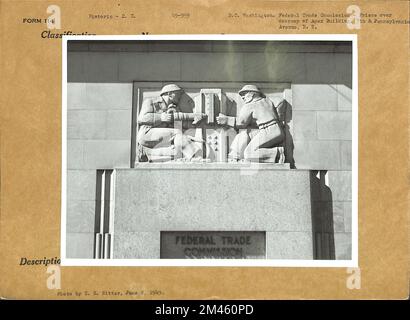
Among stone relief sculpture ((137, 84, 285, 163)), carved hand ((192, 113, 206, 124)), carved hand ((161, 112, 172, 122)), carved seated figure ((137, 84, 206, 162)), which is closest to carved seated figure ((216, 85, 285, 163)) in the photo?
stone relief sculpture ((137, 84, 285, 163))

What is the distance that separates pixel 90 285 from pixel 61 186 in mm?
1208

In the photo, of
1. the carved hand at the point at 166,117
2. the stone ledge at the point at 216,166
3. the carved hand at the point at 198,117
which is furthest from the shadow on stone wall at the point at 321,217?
the carved hand at the point at 166,117

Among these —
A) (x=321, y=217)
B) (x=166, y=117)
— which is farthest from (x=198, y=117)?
(x=321, y=217)

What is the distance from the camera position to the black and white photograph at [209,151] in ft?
27.2

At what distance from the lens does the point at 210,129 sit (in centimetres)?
884

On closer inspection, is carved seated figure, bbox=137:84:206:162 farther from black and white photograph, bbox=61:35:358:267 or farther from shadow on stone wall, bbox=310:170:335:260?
shadow on stone wall, bbox=310:170:335:260

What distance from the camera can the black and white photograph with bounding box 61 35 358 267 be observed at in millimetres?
8305

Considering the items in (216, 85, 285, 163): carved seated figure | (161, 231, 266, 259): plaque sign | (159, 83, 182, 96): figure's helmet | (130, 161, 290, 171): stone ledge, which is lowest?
(161, 231, 266, 259): plaque sign

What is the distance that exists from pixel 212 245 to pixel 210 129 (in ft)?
5.53

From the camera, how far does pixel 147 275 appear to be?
720 cm

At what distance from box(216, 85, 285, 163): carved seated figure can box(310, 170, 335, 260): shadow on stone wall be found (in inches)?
23.6

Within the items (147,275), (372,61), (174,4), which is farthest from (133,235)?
(372,61)

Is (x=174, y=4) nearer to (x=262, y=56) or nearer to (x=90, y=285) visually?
(x=262, y=56)

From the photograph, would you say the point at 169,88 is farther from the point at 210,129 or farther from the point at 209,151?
the point at 209,151
